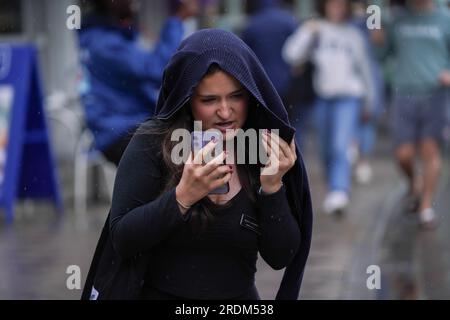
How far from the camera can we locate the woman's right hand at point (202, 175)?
273 cm

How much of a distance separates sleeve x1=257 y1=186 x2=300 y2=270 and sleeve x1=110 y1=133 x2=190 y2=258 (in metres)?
0.24

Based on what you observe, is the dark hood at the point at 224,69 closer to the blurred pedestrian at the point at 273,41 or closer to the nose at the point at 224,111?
the nose at the point at 224,111

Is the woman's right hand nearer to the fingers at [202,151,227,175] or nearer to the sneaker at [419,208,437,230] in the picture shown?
the fingers at [202,151,227,175]

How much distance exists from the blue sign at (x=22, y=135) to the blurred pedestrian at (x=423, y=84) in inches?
124

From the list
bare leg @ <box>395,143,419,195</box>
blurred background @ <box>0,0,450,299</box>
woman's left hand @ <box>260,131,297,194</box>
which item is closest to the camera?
woman's left hand @ <box>260,131,297,194</box>

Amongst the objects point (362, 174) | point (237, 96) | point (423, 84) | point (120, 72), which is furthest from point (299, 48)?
point (237, 96)

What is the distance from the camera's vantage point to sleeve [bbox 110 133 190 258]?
2.84 metres

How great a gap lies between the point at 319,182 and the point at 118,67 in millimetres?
4902

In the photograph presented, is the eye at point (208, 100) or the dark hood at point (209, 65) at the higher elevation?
the dark hood at point (209, 65)

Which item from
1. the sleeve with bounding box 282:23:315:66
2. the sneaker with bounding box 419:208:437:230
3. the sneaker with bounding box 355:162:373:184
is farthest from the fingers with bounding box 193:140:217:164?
the sneaker with bounding box 355:162:373:184

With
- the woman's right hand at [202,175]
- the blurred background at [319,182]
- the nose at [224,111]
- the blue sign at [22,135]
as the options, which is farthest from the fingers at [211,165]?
the blue sign at [22,135]
